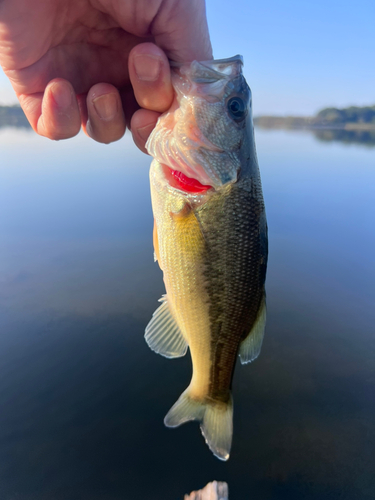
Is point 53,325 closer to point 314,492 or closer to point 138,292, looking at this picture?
point 138,292

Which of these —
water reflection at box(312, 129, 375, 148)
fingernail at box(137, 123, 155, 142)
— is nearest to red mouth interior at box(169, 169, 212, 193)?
fingernail at box(137, 123, 155, 142)

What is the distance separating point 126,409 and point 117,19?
14.8 feet

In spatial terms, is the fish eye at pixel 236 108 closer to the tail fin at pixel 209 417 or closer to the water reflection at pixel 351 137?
the tail fin at pixel 209 417

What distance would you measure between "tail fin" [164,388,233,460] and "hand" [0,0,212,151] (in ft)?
5.73

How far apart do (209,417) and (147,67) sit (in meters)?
2.07

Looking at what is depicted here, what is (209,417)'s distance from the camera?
1.83 m

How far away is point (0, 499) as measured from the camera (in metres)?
3.39

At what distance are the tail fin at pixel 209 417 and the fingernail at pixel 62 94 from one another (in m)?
1.91

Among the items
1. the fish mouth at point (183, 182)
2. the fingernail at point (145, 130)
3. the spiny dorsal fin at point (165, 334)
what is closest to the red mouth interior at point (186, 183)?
the fish mouth at point (183, 182)

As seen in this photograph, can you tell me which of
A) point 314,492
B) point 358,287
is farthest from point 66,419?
point 358,287

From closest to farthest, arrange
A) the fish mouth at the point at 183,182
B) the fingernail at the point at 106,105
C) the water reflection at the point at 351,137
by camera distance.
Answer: the fish mouth at the point at 183,182 → the fingernail at the point at 106,105 → the water reflection at the point at 351,137

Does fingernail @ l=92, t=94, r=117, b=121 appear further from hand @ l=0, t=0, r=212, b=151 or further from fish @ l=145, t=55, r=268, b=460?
fish @ l=145, t=55, r=268, b=460

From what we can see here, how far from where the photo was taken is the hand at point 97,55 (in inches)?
61.7

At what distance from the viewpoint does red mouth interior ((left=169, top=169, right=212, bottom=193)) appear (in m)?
1.59
